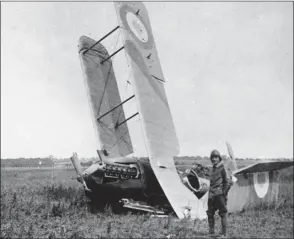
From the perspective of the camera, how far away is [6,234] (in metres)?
4.59

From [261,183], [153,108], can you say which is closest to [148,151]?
[153,108]

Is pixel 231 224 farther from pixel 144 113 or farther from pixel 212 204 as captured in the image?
pixel 144 113

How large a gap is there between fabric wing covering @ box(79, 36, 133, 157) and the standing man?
4132 mm

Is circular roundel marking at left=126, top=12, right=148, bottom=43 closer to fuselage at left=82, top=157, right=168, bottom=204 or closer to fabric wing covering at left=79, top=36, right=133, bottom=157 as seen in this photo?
fabric wing covering at left=79, top=36, right=133, bottom=157

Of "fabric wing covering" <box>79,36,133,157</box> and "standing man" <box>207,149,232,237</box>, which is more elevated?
"fabric wing covering" <box>79,36,133,157</box>

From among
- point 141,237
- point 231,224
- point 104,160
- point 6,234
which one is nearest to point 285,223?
point 231,224

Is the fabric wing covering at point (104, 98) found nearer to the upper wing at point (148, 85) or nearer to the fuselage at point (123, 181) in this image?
the upper wing at point (148, 85)

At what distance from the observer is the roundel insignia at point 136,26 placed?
863 centimetres

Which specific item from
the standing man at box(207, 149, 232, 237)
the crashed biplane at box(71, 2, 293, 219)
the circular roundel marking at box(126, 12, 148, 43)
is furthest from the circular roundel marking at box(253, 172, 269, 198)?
the circular roundel marking at box(126, 12, 148, 43)

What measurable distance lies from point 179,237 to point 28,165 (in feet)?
114

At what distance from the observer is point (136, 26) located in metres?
9.27

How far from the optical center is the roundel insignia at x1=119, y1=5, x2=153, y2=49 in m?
8.63

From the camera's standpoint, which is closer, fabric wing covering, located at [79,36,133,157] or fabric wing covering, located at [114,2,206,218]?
fabric wing covering, located at [114,2,206,218]

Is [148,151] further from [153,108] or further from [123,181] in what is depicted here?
[153,108]
